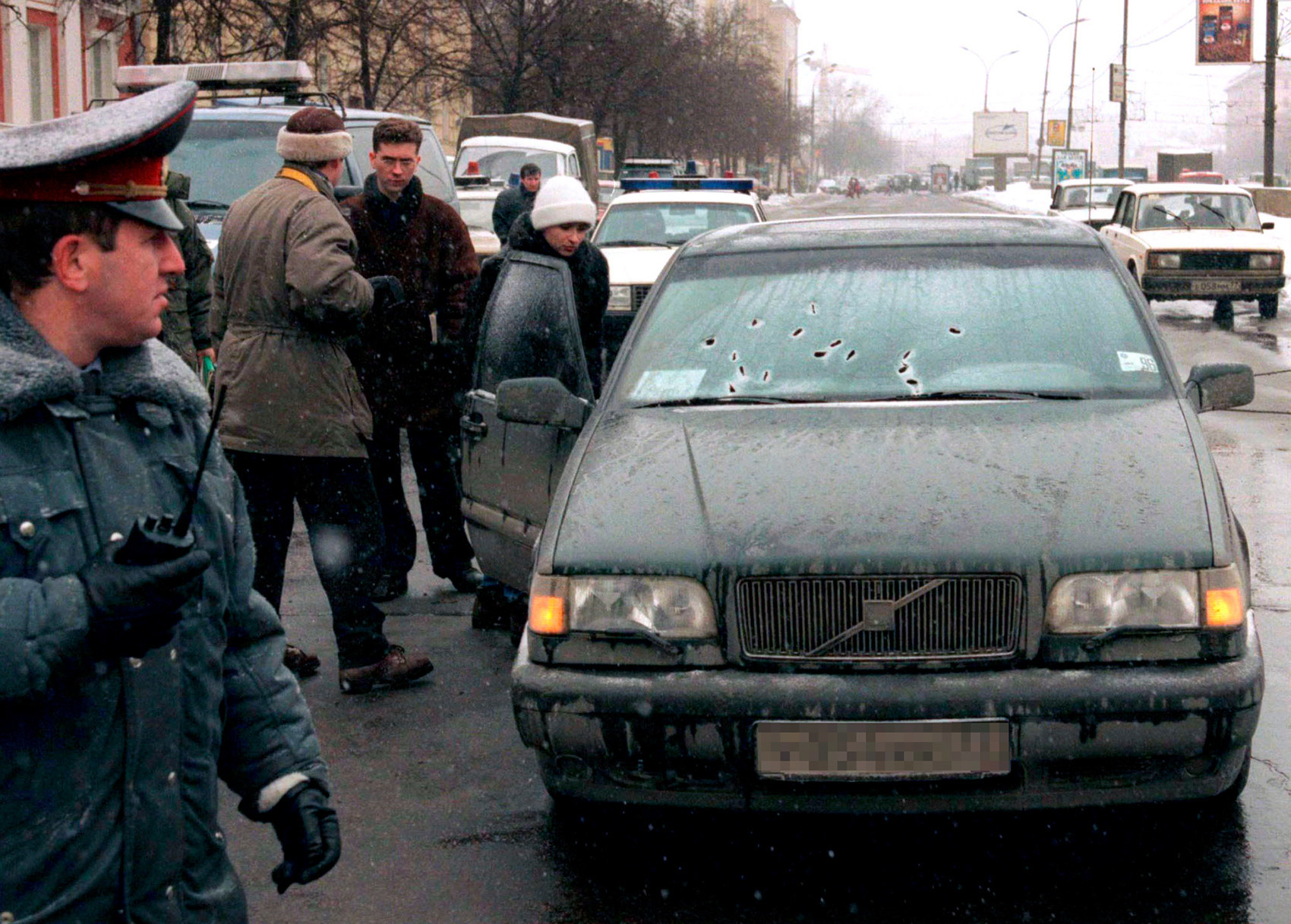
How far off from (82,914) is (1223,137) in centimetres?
19370

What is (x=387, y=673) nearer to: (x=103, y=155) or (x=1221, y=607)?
(x=1221, y=607)

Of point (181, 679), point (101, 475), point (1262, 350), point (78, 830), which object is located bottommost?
point (1262, 350)

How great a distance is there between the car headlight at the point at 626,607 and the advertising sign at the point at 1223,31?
149 feet

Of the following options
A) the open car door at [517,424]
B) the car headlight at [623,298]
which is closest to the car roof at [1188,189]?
the car headlight at [623,298]

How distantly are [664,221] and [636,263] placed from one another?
4.02ft

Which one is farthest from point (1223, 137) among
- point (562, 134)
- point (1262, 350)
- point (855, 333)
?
point (855, 333)

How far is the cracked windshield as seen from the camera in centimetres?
189

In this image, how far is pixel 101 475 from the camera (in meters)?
1.88

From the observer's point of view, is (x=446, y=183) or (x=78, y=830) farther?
(x=446, y=183)

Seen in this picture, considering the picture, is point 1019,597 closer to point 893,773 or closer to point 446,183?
point 893,773

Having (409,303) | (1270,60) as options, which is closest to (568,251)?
(409,303)

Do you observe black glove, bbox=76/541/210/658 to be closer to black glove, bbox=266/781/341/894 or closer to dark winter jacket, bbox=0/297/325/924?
dark winter jacket, bbox=0/297/325/924

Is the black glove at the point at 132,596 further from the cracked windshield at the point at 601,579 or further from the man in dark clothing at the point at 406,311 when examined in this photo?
the man in dark clothing at the point at 406,311

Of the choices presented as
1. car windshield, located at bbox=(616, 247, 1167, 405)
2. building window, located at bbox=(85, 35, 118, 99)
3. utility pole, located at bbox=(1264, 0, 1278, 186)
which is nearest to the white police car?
car windshield, located at bbox=(616, 247, 1167, 405)
